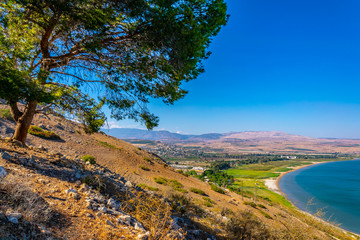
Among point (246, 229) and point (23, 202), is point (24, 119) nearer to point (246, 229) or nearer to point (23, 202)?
point (23, 202)

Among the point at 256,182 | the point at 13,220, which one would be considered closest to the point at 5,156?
the point at 13,220

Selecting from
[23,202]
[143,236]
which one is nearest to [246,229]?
[143,236]

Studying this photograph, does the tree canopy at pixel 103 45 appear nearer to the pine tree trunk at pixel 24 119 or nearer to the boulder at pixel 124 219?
the pine tree trunk at pixel 24 119

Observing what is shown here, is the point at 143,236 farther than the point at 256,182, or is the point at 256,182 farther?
the point at 256,182

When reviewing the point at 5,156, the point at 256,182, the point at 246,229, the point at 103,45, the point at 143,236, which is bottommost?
the point at 256,182

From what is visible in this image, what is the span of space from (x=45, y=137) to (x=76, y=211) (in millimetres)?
17434

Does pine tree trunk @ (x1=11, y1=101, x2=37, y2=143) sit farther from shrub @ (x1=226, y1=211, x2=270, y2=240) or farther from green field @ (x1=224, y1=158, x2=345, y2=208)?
green field @ (x1=224, y1=158, x2=345, y2=208)

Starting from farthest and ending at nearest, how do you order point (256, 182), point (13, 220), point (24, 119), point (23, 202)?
1. point (256, 182)
2. point (24, 119)
3. point (23, 202)
4. point (13, 220)

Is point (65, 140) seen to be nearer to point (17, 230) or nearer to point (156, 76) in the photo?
point (156, 76)

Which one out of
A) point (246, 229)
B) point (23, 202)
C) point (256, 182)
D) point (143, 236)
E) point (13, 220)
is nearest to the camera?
point (13, 220)

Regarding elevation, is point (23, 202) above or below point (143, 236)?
above

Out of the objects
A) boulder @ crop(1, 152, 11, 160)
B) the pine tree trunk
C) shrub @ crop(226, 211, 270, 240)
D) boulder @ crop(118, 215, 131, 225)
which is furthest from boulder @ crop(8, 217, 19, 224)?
shrub @ crop(226, 211, 270, 240)

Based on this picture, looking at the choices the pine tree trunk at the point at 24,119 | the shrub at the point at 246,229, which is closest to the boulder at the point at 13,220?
the pine tree trunk at the point at 24,119

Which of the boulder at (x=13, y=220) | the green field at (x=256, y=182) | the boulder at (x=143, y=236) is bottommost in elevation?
the green field at (x=256, y=182)
